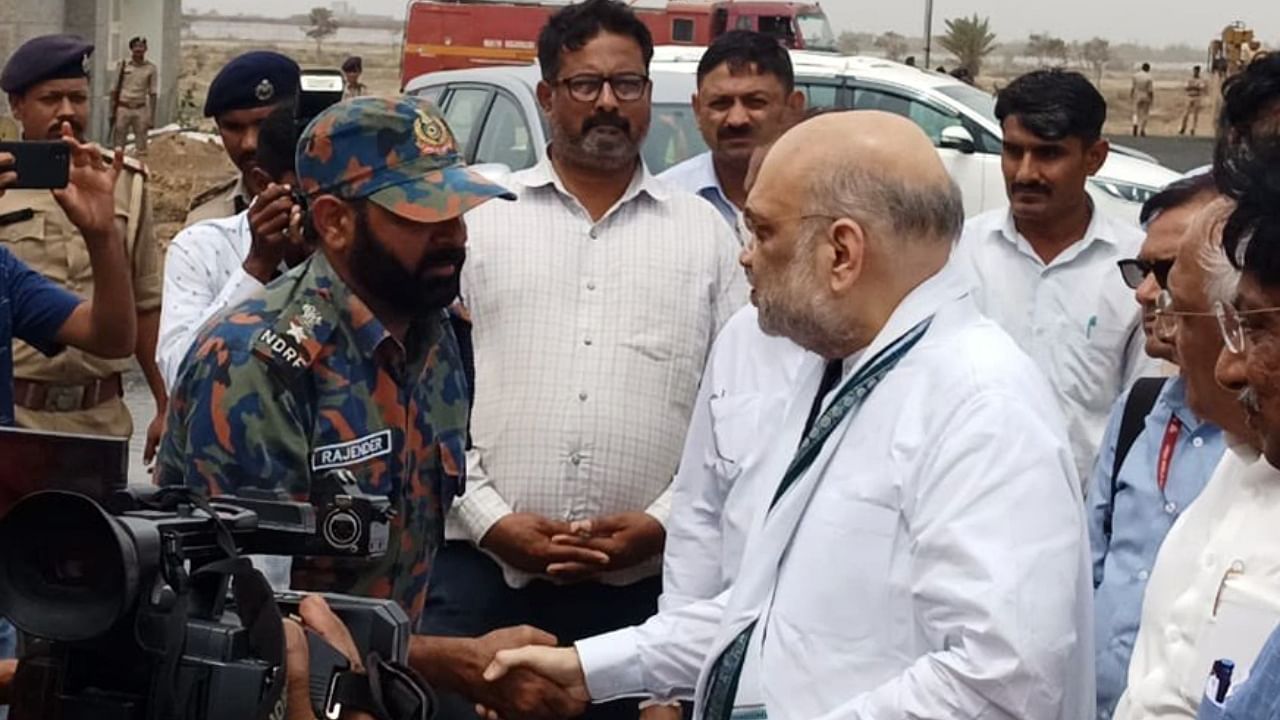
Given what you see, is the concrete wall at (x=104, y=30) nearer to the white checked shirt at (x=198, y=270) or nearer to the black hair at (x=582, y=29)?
the white checked shirt at (x=198, y=270)

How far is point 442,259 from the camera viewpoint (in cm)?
398

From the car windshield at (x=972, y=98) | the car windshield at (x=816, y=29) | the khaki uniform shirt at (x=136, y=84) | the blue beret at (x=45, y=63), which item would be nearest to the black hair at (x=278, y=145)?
the blue beret at (x=45, y=63)

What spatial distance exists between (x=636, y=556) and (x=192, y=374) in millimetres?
1552

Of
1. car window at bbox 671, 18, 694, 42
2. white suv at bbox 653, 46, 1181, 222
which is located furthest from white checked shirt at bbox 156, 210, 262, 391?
car window at bbox 671, 18, 694, 42

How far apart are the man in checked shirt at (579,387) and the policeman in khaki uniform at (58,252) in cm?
135

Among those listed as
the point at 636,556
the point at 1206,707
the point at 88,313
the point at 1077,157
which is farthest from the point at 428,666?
the point at 1077,157

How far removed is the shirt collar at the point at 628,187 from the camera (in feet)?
17.2

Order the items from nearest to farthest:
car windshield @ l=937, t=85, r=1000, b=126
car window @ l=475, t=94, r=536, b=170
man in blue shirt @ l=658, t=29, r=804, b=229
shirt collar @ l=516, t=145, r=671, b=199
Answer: shirt collar @ l=516, t=145, r=671, b=199
man in blue shirt @ l=658, t=29, r=804, b=229
car window @ l=475, t=94, r=536, b=170
car windshield @ l=937, t=85, r=1000, b=126

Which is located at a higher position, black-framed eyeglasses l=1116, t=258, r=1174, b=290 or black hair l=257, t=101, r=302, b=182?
black hair l=257, t=101, r=302, b=182

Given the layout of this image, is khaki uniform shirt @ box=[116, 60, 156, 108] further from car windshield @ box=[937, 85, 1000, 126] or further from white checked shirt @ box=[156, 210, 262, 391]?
white checked shirt @ box=[156, 210, 262, 391]

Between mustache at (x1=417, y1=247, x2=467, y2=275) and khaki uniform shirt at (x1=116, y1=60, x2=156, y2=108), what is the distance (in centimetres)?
2689

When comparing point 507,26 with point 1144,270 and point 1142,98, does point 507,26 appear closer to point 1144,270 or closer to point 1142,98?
point 1142,98

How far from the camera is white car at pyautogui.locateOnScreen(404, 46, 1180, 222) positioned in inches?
506

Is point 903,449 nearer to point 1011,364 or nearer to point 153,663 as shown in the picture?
point 1011,364
